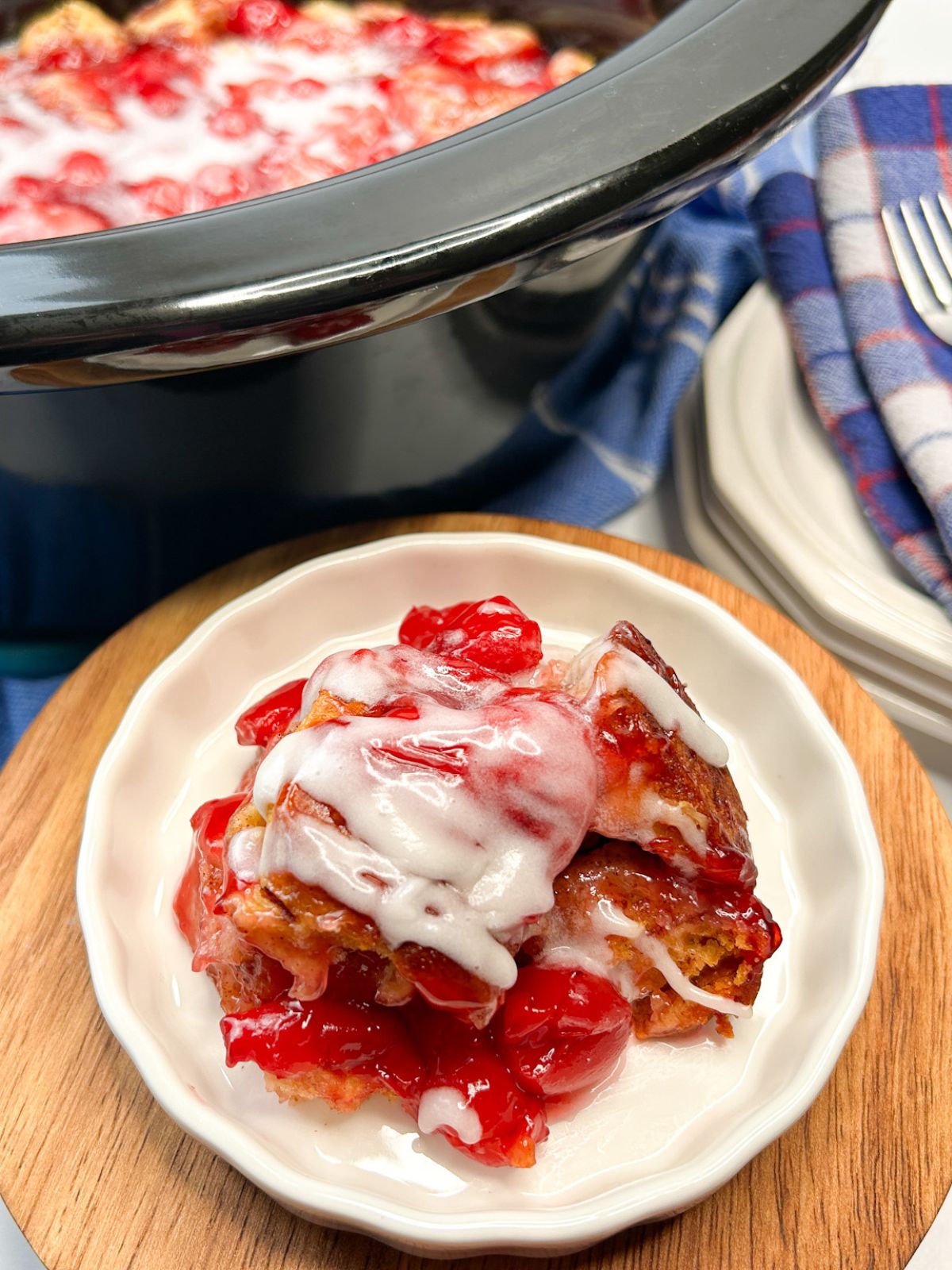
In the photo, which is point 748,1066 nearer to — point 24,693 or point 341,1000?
point 341,1000

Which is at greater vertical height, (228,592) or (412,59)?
(412,59)

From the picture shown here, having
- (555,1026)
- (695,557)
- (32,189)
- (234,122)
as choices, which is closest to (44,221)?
(32,189)

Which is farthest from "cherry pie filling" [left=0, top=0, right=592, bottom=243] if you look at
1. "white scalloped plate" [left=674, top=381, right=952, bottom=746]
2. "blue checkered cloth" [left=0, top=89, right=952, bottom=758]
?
"white scalloped plate" [left=674, top=381, right=952, bottom=746]

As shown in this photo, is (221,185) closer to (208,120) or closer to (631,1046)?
(208,120)

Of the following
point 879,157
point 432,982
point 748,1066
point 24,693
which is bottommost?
point 24,693

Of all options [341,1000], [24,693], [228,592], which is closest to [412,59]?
[228,592]

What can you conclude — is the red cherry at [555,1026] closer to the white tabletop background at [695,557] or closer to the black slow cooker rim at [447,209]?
the white tabletop background at [695,557]

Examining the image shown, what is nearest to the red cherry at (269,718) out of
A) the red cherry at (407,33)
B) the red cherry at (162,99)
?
the red cherry at (162,99)

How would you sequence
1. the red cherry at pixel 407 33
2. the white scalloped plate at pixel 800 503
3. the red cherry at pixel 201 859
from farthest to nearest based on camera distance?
the red cherry at pixel 407 33 < the white scalloped plate at pixel 800 503 < the red cherry at pixel 201 859
